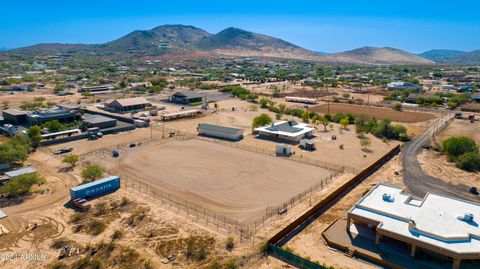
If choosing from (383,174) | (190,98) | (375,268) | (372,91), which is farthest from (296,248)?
(372,91)

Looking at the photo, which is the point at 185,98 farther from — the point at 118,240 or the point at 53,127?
the point at 118,240

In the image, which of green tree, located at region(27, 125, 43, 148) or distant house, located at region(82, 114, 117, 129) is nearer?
green tree, located at region(27, 125, 43, 148)

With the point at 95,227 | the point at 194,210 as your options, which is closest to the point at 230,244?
the point at 194,210

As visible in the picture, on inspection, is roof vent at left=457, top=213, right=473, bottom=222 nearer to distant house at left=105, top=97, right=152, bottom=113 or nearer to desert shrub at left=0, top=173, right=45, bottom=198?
desert shrub at left=0, top=173, right=45, bottom=198

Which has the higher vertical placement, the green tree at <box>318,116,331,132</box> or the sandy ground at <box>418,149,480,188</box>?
the green tree at <box>318,116,331,132</box>

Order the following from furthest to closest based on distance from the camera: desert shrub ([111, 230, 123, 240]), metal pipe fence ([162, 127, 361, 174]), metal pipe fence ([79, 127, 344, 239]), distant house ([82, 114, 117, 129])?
distant house ([82, 114, 117, 129]), metal pipe fence ([162, 127, 361, 174]), metal pipe fence ([79, 127, 344, 239]), desert shrub ([111, 230, 123, 240])

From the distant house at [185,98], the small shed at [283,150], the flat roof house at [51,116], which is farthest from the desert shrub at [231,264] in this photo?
the distant house at [185,98]

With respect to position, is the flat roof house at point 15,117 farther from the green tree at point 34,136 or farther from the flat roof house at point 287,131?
the flat roof house at point 287,131

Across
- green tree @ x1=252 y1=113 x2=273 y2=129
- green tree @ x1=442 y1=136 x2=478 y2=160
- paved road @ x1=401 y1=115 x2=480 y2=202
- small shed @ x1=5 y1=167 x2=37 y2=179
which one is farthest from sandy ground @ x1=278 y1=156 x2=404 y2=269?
small shed @ x1=5 y1=167 x2=37 y2=179

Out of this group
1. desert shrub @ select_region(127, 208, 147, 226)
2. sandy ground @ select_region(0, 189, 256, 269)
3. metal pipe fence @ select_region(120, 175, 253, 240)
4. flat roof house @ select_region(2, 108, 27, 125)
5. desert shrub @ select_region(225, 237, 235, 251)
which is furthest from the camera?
flat roof house @ select_region(2, 108, 27, 125)
